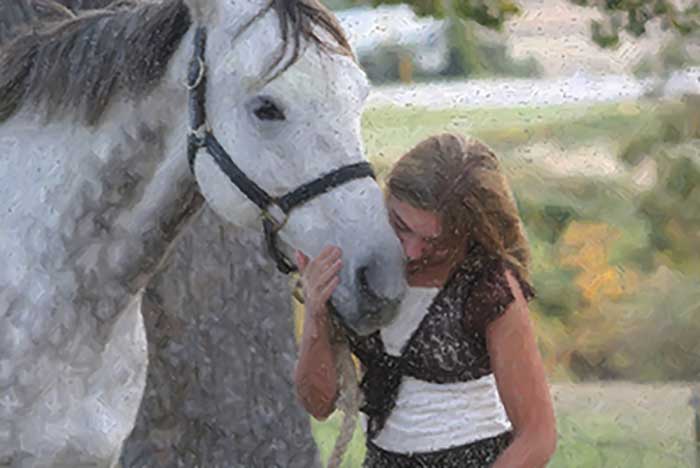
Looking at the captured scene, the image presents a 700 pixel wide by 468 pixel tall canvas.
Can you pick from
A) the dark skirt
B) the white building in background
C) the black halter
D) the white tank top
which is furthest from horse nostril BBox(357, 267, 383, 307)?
the white building in background

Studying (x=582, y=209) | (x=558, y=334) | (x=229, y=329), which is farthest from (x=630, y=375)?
(x=229, y=329)

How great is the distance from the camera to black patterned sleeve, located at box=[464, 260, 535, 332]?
9.85 ft

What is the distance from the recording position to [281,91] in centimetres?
307

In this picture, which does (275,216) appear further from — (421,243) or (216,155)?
(421,243)

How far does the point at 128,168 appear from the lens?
327 cm

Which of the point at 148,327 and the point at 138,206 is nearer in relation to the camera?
the point at 138,206

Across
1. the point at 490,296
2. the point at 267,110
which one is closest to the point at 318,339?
the point at 490,296

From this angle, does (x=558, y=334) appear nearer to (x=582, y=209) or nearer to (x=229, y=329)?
(x=582, y=209)

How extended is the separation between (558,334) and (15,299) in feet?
15.9

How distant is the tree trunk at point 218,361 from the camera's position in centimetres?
458

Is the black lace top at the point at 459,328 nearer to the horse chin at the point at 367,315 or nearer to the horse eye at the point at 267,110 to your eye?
the horse chin at the point at 367,315

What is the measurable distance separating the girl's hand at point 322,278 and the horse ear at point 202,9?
1.85ft

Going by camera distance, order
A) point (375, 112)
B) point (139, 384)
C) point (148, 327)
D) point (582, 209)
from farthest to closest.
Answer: point (375, 112)
point (582, 209)
point (148, 327)
point (139, 384)

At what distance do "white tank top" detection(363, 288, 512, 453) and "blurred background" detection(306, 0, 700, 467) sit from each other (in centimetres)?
160
